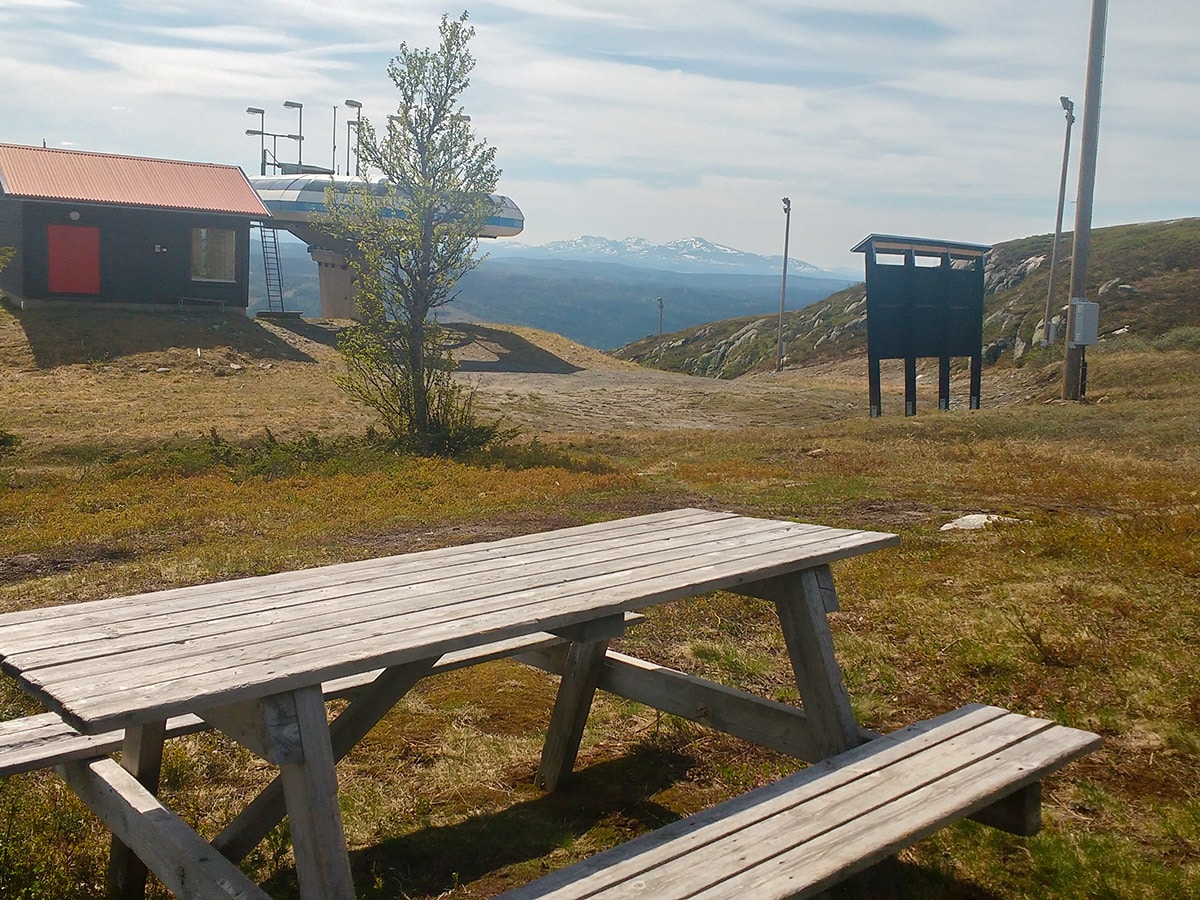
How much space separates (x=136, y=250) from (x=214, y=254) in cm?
256

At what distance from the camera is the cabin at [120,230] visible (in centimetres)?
3250

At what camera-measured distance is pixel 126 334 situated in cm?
3080

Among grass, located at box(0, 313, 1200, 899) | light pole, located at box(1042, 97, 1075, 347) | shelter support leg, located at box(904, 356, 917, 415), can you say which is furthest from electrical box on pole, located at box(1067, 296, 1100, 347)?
light pole, located at box(1042, 97, 1075, 347)

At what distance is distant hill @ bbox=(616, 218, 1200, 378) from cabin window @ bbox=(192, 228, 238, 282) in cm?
3375

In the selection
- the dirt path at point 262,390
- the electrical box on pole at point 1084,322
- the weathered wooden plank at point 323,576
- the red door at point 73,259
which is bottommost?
the dirt path at point 262,390

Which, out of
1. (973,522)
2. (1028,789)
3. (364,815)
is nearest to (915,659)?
(1028,789)

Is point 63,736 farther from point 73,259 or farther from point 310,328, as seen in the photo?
point 310,328

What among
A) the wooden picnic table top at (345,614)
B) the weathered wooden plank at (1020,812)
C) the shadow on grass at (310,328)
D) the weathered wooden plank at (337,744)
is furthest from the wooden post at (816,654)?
the shadow on grass at (310,328)

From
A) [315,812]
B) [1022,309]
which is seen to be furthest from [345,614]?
[1022,309]

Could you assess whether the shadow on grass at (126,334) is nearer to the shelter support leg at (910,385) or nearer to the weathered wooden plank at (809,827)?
the shelter support leg at (910,385)

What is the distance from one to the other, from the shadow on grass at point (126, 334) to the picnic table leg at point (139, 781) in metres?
26.5

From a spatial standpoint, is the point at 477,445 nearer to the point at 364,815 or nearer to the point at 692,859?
the point at 364,815

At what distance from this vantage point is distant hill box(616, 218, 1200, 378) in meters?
52.2

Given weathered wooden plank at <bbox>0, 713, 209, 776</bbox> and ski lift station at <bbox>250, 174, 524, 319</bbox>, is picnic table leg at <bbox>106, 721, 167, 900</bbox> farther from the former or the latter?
ski lift station at <bbox>250, 174, 524, 319</bbox>
